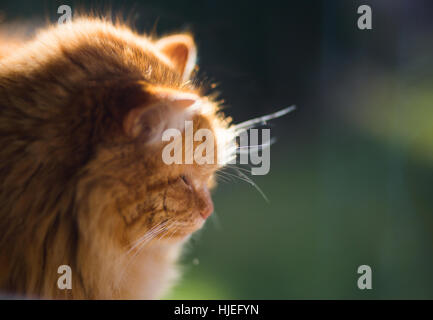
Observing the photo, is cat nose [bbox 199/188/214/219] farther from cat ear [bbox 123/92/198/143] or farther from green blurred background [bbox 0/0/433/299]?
green blurred background [bbox 0/0/433/299]

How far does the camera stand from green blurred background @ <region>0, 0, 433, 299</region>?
1.29 metres

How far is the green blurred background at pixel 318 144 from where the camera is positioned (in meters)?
1.29

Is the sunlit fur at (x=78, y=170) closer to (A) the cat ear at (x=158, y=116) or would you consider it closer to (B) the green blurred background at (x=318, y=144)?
(A) the cat ear at (x=158, y=116)

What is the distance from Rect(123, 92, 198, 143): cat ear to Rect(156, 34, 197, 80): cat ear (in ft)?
0.96

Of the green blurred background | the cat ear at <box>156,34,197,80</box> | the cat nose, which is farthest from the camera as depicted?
the green blurred background

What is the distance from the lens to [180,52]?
3.41 feet

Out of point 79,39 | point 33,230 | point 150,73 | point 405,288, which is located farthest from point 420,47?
point 33,230

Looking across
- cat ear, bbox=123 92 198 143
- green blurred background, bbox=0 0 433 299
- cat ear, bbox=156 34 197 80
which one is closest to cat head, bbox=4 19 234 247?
cat ear, bbox=123 92 198 143

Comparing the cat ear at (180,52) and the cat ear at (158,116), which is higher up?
the cat ear at (180,52)

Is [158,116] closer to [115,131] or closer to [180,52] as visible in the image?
[115,131]

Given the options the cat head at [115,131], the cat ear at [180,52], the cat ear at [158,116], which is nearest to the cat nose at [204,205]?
the cat head at [115,131]

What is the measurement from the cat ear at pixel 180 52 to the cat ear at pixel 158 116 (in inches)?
11.5

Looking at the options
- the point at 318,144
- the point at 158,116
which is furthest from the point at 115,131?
the point at 318,144

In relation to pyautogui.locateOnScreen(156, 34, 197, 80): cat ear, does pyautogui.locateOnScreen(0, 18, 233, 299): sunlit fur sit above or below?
below
